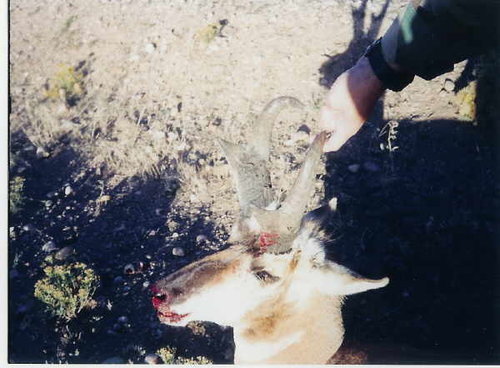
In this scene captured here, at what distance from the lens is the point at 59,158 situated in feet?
9.61

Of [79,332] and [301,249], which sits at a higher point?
[301,249]

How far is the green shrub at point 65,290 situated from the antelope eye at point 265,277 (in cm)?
96

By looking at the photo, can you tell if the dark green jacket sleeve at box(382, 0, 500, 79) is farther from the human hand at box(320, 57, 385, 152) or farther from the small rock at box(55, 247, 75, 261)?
the small rock at box(55, 247, 75, 261)

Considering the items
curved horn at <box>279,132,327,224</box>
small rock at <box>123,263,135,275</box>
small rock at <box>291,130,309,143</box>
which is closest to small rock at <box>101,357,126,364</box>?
small rock at <box>123,263,135,275</box>

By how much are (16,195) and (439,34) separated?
238cm

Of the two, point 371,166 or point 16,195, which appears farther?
point 371,166

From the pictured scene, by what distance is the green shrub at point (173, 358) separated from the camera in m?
1.94

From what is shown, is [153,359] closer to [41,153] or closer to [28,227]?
[28,227]

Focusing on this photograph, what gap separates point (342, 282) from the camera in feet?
5.12

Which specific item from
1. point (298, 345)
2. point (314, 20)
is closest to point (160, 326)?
point (298, 345)

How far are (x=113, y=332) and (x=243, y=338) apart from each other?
0.75 meters

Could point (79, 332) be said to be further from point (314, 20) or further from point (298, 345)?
point (314, 20)

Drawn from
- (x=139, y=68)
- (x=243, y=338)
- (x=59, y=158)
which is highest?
(x=139, y=68)

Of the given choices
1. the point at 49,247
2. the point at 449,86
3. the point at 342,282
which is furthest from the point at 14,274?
the point at 449,86
